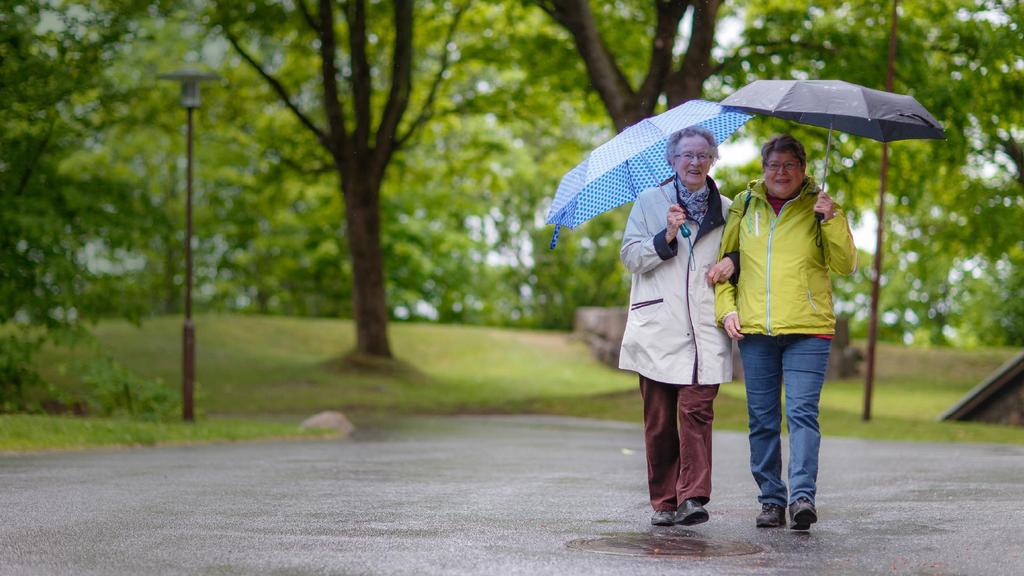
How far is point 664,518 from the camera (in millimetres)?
7059

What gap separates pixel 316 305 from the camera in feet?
153

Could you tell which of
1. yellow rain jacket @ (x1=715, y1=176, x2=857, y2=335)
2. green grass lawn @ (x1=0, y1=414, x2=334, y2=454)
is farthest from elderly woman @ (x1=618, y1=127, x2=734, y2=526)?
green grass lawn @ (x1=0, y1=414, x2=334, y2=454)

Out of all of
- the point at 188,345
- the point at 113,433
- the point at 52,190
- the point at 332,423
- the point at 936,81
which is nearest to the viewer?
the point at 113,433

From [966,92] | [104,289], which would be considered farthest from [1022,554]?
[966,92]

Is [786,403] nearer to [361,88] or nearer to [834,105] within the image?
[834,105]

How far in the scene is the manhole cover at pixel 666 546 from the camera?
6.09 m

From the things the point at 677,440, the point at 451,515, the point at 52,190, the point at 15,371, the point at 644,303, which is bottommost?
the point at 451,515

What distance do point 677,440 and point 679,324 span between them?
0.65 metres

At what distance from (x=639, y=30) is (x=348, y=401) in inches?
371

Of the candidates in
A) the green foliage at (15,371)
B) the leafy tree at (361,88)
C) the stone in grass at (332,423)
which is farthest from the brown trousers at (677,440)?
the leafy tree at (361,88)

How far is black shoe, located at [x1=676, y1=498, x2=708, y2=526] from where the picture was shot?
689cm

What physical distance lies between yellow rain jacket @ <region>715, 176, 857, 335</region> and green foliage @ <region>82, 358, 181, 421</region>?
491 inches

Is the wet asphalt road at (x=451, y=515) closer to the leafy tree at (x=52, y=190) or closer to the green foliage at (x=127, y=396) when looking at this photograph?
the green foliage at (x=127, y=396)

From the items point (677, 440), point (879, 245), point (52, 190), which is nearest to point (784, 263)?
point (677, 440)
